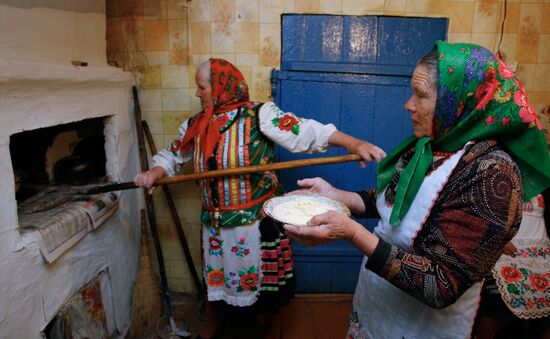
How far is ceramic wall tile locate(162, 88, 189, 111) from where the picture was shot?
7.76 feet

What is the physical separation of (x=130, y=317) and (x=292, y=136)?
5.21ft

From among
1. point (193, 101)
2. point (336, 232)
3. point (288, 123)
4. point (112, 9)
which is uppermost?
point (112, 9)

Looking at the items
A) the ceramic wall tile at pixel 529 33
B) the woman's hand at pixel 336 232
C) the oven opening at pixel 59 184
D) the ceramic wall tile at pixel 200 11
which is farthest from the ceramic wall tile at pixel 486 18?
the oven opening at pixel 59 184

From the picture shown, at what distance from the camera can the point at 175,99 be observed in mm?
2377

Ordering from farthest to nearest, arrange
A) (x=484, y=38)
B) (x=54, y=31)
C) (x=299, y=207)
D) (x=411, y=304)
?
(x=484, y=38), (x=54, y=31), (x=299, y=207), (x=411, y=304)

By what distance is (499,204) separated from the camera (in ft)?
2.84

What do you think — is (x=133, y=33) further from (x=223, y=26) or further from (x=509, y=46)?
(x=509, y=46)

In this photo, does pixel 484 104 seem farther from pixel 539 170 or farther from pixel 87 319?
pixel 87 319

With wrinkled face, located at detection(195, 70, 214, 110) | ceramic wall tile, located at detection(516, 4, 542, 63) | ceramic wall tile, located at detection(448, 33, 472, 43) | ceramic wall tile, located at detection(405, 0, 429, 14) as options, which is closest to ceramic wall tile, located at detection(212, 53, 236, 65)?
wrinkled face, located at detection(195, 70, 214, 110)

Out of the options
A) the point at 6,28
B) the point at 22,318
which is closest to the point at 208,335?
the point at 22,318

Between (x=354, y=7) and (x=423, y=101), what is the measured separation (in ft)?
4.66

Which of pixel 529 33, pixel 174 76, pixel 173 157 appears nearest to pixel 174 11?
pixel 174 76

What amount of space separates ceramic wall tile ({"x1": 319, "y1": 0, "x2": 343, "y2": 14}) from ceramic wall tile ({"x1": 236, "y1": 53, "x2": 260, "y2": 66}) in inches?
19.4

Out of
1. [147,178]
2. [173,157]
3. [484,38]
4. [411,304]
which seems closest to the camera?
[411,304]
